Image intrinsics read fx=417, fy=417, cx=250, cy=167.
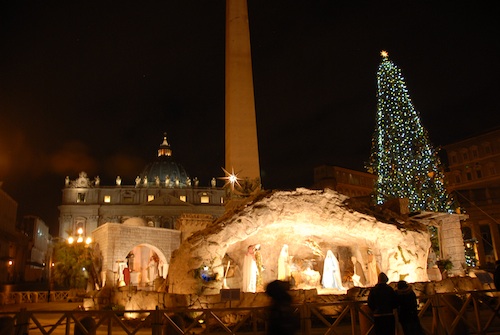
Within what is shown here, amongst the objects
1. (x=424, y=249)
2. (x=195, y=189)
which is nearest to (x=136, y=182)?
(x=195, y=189)

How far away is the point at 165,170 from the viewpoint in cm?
9119

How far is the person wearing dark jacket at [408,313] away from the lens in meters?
6.17

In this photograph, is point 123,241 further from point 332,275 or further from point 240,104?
point 332,275

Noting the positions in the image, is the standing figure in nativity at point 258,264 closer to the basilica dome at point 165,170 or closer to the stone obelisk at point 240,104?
the stone obelisk at point 240,104

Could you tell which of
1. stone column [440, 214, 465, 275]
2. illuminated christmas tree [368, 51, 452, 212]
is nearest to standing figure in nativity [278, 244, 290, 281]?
stone column [440, 214, 465, 275]

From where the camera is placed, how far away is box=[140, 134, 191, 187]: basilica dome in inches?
3487

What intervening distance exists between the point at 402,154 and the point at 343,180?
2576 cm

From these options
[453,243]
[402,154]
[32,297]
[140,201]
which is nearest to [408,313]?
[453,243]

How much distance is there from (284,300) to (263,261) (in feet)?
48.0

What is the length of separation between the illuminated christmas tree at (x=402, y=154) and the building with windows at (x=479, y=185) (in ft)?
33.3

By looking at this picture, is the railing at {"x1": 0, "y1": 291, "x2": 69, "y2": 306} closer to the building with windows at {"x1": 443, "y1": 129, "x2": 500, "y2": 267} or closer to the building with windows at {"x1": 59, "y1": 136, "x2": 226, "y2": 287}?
the building with windows at {"x1": 443, "y1": 129, "x2": 500, "y2": 267}

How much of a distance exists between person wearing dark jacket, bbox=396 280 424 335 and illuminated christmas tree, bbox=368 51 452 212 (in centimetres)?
2104

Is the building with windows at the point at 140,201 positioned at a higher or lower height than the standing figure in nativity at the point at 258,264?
higher

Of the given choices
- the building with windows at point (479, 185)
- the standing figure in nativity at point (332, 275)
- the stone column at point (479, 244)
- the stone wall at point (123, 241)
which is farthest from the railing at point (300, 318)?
the stone column at point (479, 244)
